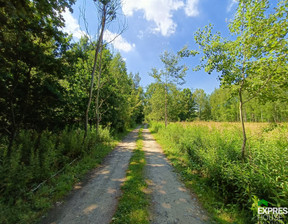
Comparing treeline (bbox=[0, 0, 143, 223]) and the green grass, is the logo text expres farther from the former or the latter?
treeline (bbox=[0, 0, 143, 223])

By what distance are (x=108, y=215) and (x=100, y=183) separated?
1527 millimetres

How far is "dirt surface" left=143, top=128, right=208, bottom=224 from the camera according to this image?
8.36 feet

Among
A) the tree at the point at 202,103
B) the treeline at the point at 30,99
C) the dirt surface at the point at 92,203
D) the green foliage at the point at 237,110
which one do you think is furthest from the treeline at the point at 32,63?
the tree at the point at 202,103

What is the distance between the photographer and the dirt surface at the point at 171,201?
2.55m

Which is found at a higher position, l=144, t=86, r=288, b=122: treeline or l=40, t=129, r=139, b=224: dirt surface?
l=144, t=86, r=288, b=122: treeline

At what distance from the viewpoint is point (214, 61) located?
3.61 m

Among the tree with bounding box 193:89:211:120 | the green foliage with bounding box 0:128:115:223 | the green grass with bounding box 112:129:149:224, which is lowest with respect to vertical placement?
the green grass with bounding box 112:129:149:224

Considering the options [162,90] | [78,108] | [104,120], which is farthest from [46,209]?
[162,90]

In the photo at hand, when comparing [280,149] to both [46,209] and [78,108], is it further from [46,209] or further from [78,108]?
[78,108]

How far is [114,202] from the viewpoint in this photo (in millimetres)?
3051

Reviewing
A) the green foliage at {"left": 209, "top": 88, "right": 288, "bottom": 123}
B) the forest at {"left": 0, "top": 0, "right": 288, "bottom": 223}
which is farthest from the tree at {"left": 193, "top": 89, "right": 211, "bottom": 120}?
the forest at {"left": 0, "top": 0, "right": 288, "bottom": 223}

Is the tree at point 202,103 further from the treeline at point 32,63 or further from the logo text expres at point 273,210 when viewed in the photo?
the logo text expres at point 273,210

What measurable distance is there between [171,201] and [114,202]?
148cm

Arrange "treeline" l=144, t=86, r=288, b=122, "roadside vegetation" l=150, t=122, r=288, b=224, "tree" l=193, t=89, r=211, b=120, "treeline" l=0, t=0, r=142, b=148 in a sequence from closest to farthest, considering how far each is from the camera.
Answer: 1. "roadside vegetation" l=150, t=122, r=288, b=224
2. "treeline" l=0, t=0, r=142, b=148
3. "treeline" l=144, t=86, r=288, b=122
4. "tree" l=193, t=89, r=211, b=120
